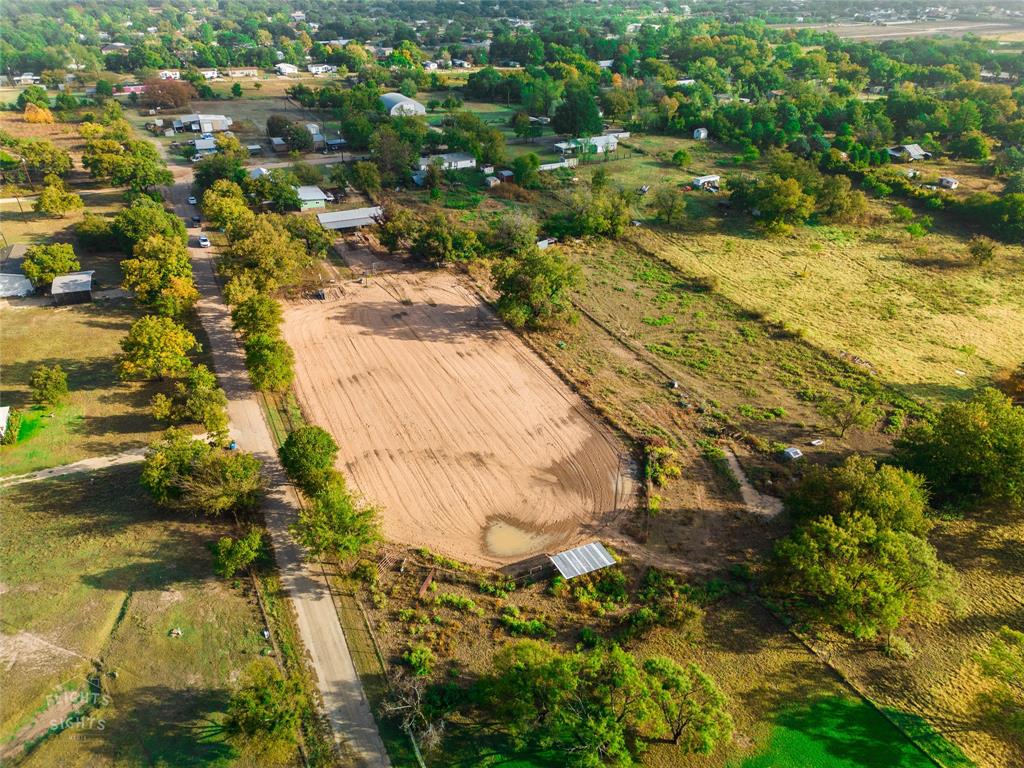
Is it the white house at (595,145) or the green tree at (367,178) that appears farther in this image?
the white house at (595,145)

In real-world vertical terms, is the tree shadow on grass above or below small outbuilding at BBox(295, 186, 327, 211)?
below

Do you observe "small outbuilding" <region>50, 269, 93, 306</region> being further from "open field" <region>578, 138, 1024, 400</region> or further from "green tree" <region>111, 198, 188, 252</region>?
"open field" <region>578, 138, 1024, 400</region>

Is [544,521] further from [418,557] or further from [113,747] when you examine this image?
[113,747]

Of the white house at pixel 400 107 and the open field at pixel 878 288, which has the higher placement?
the white house at pixel 400 107

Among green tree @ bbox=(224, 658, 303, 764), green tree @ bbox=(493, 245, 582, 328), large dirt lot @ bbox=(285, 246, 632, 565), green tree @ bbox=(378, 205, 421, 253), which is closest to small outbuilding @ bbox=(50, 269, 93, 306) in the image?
large dirt lot @ bbox=(285, 246, 632, 565)

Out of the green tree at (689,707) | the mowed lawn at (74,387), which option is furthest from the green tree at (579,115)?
the green tree at (689,707)

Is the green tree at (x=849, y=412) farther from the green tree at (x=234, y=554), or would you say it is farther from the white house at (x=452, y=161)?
the white house at (x=452, y=161)
